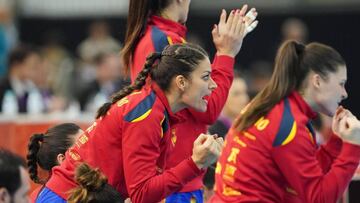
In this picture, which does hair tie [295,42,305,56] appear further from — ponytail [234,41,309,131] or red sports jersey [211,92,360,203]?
red sports jersey [211,92,360,203]

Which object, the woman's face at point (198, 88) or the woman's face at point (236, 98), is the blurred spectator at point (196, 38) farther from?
the woman's face at point (198, 88)

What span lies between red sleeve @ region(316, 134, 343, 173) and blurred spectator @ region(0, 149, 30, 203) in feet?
5.63

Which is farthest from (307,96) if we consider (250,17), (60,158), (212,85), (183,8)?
(60,158)

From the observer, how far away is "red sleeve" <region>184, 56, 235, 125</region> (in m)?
7.49

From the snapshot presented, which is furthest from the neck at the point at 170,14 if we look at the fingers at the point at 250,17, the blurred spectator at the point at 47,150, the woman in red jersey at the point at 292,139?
the blurred spectator at the point at 47,150

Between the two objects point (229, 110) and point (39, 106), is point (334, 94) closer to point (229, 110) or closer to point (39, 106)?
point (229, 110)

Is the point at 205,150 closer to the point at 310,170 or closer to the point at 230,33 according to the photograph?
the point at 310,170

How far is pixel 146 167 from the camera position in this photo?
22.7 ft

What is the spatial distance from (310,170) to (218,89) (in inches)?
34.8

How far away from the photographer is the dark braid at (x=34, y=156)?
7.80m

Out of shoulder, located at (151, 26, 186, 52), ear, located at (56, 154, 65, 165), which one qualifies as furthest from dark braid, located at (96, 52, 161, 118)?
ear, located at (56, 154, 65, 165)

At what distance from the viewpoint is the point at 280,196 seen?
7.11 metres

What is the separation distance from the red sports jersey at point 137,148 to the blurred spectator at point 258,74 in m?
11.1

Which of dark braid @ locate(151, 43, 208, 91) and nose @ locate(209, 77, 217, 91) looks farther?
nose @ locate(209, 77, 217, 91)
